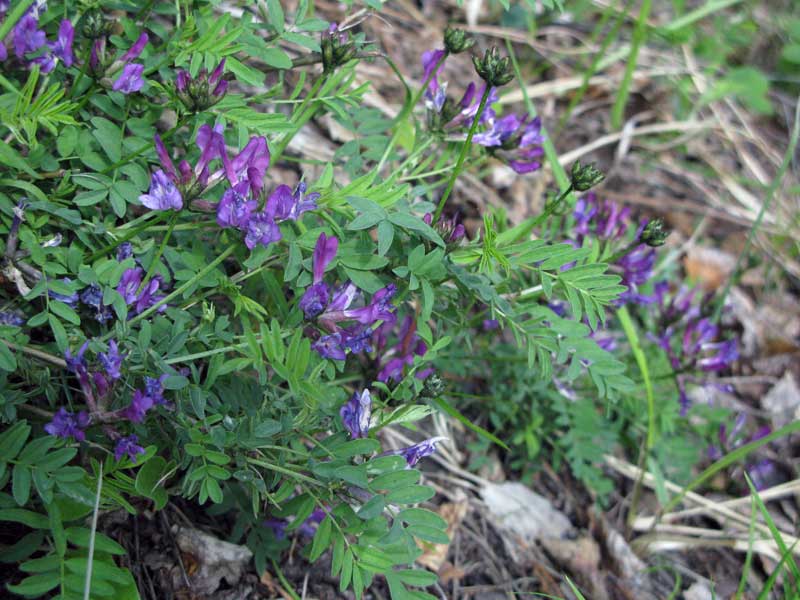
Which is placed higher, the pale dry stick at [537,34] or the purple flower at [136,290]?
the purple flower at [136,290]

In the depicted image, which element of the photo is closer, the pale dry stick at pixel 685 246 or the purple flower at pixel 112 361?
the purple flower at pixel 112 361

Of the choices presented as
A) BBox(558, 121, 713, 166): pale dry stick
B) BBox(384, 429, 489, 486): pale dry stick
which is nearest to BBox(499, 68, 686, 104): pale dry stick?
BBox(558, 121, 713, 166): pale dry stick

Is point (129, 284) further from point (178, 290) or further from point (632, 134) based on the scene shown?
point (632, 134)

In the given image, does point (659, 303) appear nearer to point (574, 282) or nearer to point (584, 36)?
point (574, 282)

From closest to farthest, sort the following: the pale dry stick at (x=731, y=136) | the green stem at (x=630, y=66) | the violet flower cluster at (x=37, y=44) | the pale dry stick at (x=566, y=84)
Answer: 1. the violet flower cluster at (x=37, y=44)
2. the green stem at (x=630, y=66)
3. the pale dry stick at (x=566, y=84)
4. the pale dry stick at (x=731, y=136)

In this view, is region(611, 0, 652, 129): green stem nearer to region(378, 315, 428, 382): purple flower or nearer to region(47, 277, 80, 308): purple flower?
region(378, 315, 428, 382): purple flower

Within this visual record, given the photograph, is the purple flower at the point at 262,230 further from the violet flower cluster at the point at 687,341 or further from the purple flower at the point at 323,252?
the violet flower cluster at the point at 687,341

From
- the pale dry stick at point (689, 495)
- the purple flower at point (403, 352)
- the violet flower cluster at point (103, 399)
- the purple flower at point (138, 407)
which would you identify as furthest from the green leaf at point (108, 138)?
the pale dry stick at point (689, 495)

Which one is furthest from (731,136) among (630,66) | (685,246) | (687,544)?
(687,544)
